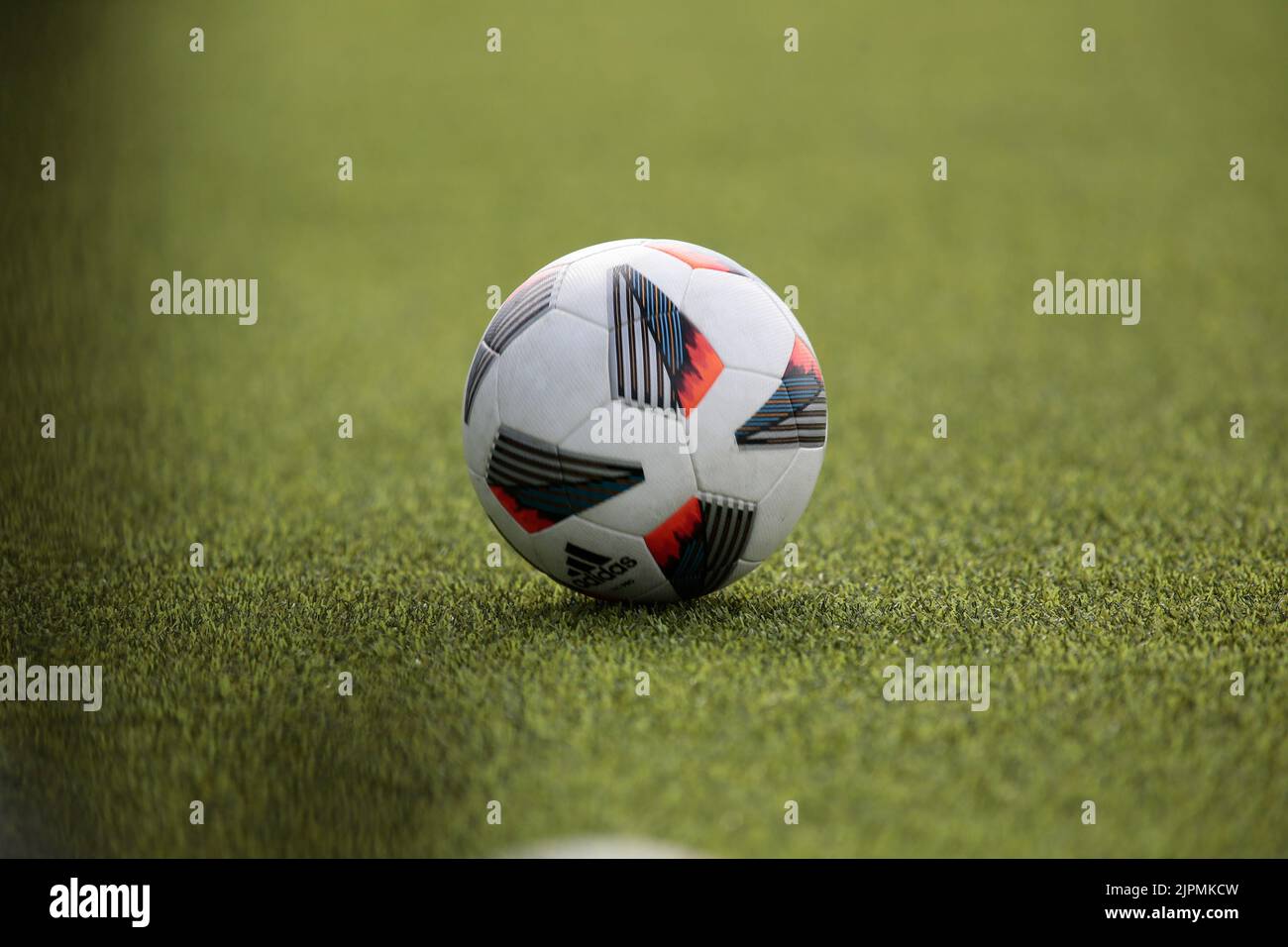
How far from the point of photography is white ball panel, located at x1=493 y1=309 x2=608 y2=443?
12.4 feet

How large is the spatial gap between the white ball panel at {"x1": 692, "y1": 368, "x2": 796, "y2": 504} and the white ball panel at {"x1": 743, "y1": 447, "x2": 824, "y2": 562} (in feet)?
0.17

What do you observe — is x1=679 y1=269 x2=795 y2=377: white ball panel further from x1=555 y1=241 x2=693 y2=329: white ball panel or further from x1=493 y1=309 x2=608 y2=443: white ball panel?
x1=493 y1=309 x2=608 y2=443: white ball panel

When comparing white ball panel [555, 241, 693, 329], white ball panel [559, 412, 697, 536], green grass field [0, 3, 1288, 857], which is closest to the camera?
green grass field [0, 3, 1288, 857]

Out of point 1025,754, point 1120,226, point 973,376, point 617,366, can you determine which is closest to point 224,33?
point 1120,226

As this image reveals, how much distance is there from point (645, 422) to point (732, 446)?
0.91ft

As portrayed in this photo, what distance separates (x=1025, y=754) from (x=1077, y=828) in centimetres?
33

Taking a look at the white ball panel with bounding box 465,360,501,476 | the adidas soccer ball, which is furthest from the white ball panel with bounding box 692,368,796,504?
the white ball panel with bounding box 465,360,501,476

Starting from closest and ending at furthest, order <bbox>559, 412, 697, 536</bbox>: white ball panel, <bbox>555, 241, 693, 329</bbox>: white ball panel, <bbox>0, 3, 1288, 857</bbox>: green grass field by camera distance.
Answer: <bbox>0, 3, 1288, 857</bbox>: green grass field
<bbox>559, 412, 697, 536</bbox>: white ball panel
<bbox>555, 241, 693, 329</bbox>: white ball panel

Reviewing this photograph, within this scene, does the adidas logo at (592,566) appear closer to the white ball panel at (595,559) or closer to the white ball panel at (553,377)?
the white ball panel at (595,559)

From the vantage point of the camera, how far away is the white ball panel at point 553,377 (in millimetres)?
3775

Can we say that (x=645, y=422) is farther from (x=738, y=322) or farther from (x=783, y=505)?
(x=783, y=505)
